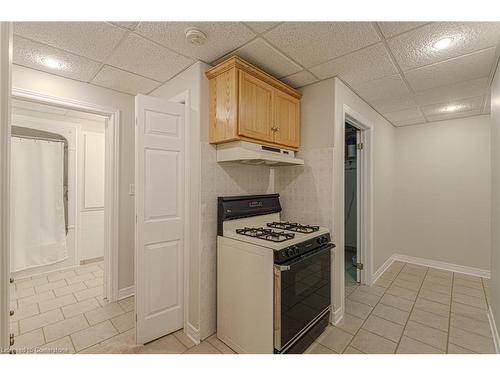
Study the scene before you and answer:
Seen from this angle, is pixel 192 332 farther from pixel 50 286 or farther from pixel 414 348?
pixel 50 286

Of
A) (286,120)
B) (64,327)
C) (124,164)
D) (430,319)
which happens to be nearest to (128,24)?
(286,120)

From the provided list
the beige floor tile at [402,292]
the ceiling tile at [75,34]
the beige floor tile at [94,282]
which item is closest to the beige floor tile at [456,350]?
the beige floor tile at [402,292]

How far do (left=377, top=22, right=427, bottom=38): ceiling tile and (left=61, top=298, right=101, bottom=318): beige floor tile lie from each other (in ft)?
11.4

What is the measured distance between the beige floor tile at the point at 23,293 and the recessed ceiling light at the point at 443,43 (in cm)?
457

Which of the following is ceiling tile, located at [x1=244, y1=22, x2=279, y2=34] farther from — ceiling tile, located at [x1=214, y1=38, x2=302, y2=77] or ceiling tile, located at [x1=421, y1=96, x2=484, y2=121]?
ceiling tile, located at [x1=421, y1=96, x2=484, y2=121]

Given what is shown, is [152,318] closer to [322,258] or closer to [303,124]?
[322,258]

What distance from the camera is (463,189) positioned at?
3.37m

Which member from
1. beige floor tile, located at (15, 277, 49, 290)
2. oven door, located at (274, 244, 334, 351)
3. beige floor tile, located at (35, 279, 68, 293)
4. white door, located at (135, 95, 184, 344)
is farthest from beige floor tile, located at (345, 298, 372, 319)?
beige floor tile, located at (15, 277, 49, 290)

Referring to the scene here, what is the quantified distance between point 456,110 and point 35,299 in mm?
5671

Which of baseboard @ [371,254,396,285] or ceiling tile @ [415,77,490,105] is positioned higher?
ceiling tile @ [415,77,490,105]

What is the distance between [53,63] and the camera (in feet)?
6.24

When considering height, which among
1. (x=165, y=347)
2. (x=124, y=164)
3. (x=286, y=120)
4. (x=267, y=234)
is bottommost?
(x=165, y=347)

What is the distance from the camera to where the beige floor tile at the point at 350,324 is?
2012 millimetres

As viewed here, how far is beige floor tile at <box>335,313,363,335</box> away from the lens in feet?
6.60
